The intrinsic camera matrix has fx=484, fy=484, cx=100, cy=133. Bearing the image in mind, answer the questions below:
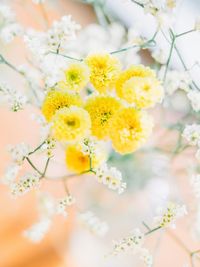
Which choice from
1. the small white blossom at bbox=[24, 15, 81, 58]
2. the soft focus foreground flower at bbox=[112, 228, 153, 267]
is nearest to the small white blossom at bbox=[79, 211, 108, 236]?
the soft focus foreground flower at bbox=[112, 228, 153, 267]

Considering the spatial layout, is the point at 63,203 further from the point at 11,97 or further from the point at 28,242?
the point at 28,242

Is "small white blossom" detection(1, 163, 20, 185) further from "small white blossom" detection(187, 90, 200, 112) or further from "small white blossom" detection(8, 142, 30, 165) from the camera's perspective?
"small white blossom" detection(187, 90, 200, 112)

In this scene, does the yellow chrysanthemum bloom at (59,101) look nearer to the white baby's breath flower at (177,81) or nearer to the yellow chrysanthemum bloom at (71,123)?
the yellow chrysanthemum bloom at (71,123)

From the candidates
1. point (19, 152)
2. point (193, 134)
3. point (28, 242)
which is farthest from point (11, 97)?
point (28, 242)

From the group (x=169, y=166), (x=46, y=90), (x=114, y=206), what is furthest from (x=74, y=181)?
(x=46, y=90)

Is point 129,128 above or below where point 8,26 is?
below

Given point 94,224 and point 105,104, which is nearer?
point 105,104

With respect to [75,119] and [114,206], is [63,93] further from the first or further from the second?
[114,206]
